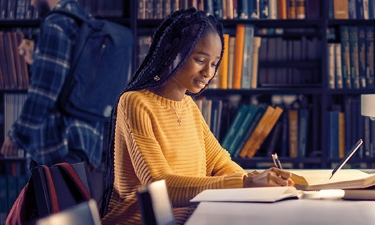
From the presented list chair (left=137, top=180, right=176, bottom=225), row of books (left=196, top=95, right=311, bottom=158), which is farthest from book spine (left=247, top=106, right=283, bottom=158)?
chair (left=137, top=180, right=176, bottom=225)

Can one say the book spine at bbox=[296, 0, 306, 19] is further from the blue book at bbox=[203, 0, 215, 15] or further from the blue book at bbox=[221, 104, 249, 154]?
the blue book at bbox=[221, 104, 249, 154]

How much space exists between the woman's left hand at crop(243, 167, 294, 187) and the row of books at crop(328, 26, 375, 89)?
2.11 m

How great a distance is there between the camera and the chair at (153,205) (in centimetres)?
105

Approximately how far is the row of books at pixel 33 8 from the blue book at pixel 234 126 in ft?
2.79

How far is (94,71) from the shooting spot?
8.77ft

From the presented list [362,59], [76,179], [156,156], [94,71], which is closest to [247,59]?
[362,59]

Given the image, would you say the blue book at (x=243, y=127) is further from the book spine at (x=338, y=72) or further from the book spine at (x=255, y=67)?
the book spine at (x=338, y=72)

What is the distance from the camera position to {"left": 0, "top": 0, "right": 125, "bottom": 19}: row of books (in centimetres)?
346

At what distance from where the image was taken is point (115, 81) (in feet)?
9.00

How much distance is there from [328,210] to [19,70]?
264 centimetres

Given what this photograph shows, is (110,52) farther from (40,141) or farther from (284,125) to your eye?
(284,125)

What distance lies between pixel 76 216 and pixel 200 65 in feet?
2.74

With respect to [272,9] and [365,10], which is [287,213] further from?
[365,10]

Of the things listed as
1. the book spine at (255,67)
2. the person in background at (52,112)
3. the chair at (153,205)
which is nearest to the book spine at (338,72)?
the book spine at (255,67)
